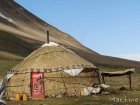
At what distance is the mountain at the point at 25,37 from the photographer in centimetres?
8562

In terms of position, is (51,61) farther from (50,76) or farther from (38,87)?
(38,87)

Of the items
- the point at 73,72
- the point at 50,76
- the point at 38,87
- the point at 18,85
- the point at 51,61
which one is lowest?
the point at 38,87

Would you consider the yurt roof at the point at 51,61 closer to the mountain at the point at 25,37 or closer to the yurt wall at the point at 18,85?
the yurt wall at the point at 18,85

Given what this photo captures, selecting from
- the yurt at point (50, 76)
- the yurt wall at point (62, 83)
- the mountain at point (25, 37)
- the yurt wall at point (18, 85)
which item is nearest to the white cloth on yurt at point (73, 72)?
the yurt at point (50, 76)

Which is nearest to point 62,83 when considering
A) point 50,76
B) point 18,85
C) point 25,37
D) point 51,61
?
point 50,76

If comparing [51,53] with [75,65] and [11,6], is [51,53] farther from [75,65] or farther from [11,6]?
[11,6]

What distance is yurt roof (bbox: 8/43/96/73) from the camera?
35.1 meters

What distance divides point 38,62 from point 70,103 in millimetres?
9018

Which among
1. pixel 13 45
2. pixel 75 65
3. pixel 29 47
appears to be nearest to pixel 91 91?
pixel 75 65

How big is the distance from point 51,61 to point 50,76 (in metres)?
1.59

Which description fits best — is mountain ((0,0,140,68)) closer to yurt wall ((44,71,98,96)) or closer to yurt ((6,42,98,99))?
yurt ((6,42,98,99))

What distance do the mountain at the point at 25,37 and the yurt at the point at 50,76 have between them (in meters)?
37.3

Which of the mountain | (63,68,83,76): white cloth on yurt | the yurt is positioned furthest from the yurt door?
the mountain

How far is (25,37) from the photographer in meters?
108
